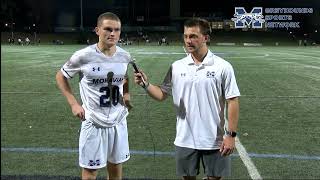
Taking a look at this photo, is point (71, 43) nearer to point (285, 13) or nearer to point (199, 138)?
point (285, 13)

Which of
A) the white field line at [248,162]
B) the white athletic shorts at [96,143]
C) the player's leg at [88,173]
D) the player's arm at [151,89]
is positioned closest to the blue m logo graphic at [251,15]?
the white field line at [248,162]

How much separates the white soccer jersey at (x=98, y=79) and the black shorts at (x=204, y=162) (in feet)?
2.03

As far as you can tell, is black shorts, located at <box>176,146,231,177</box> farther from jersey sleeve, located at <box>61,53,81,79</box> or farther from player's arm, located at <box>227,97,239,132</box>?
jersey sleeve, located at <box>61,53,81,79</box>

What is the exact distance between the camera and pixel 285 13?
76.9 feet

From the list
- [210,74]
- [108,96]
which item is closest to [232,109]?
[210,74]

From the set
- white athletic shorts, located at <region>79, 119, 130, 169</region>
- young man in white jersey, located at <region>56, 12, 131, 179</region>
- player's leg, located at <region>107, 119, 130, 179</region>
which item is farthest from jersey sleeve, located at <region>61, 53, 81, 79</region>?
player's leg, located at <region>107, 119, 130, 179</region>

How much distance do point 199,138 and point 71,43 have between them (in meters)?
44.2

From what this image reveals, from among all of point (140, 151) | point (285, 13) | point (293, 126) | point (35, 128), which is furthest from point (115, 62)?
point (285, 13)

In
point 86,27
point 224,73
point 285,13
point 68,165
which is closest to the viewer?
point 224,73

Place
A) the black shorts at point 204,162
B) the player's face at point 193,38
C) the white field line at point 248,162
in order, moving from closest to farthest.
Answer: the player's face at point 193,38, the black shorts at point 204,162, the white field line at point 248,162

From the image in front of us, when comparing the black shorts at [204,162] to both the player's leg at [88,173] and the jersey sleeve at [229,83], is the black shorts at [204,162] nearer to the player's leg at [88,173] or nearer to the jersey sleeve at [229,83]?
the jersey sleeve at [229,83]

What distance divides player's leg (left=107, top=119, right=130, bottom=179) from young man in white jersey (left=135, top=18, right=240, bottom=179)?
0.45 meters

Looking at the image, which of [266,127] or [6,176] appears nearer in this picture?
[6,176]

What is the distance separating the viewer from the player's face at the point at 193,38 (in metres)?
3.72
